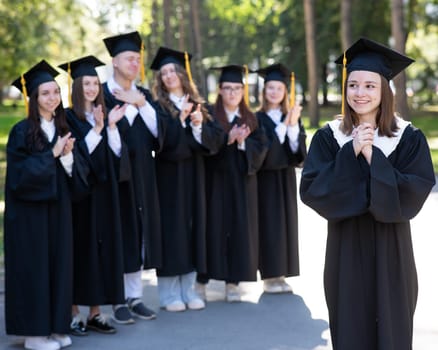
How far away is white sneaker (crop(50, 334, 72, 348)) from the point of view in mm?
6738

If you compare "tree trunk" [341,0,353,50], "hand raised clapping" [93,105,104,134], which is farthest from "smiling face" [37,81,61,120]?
"tree trunk" [341,0,353,50]

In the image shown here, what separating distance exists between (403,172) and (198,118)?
3211 millimetres

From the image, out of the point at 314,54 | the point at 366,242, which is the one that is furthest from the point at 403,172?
the point at 314,54

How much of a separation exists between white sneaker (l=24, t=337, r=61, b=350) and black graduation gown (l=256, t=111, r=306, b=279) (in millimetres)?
2526

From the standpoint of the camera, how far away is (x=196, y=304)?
7926 millimetres

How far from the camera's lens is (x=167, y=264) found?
310 inches

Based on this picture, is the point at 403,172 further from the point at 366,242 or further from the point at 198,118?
the point at 198,118

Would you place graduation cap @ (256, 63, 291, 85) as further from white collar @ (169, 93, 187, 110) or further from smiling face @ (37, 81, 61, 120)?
smiling face @ (37, 81, 61, 120)

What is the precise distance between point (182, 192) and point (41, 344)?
2039mm

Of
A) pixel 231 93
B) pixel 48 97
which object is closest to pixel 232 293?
pixel 231 93

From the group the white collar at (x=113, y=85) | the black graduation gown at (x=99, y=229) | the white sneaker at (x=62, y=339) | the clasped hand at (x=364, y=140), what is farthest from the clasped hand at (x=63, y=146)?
the clasped hand at (x=364, y=140)

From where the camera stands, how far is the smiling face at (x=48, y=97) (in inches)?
260

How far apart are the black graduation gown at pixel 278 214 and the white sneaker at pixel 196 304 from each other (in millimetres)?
819

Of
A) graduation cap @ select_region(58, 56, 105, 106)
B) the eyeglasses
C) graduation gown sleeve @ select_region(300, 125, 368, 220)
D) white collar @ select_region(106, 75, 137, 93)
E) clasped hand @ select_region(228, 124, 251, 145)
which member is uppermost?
graduation cap @ select_region(58, 56, 105, 106)
